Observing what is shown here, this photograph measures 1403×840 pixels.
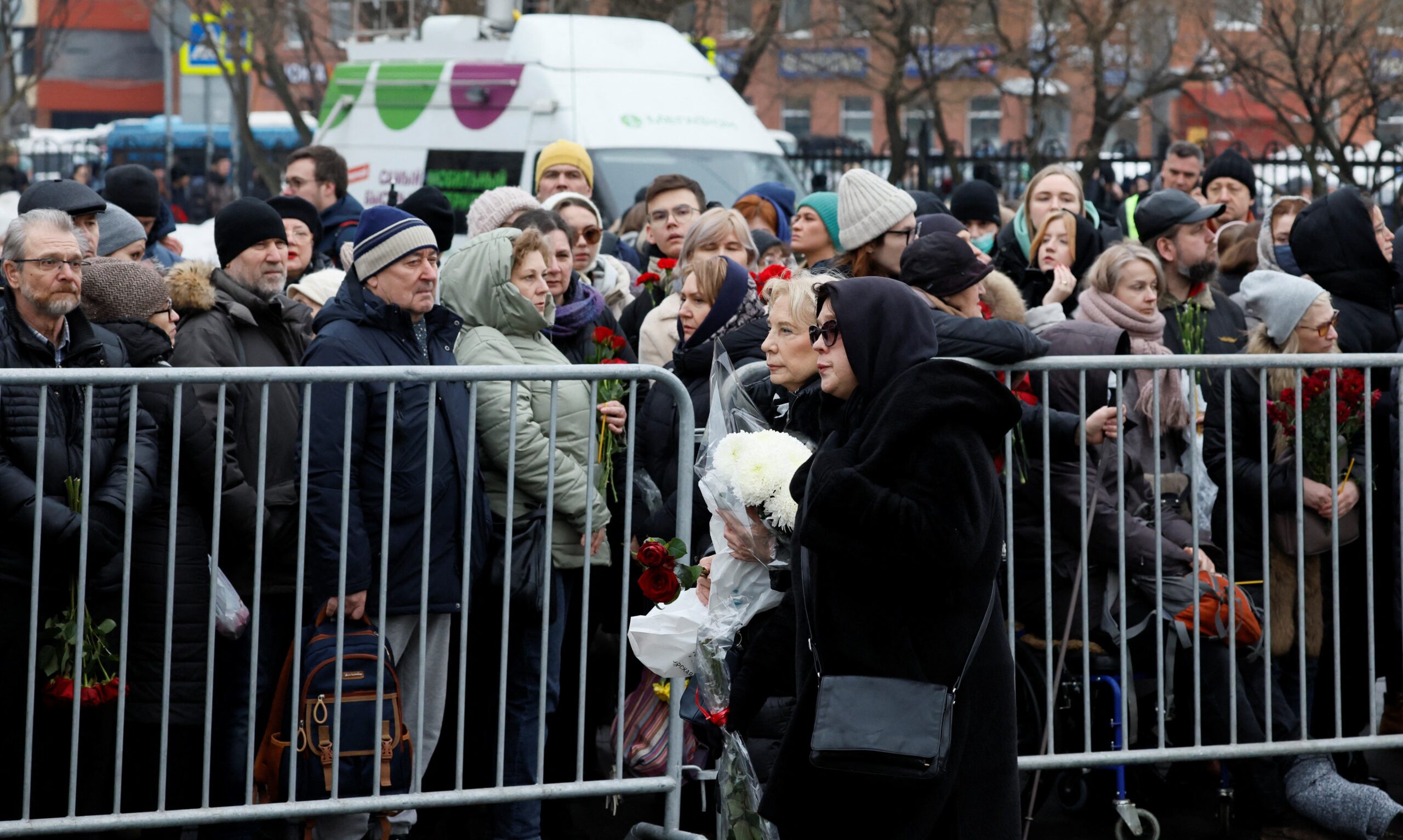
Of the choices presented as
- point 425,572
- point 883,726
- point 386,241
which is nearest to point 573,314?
point 386,241

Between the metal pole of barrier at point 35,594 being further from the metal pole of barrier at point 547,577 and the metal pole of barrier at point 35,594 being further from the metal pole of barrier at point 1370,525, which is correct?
the metal pole of barrier at point 1370,525

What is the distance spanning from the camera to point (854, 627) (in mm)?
3779

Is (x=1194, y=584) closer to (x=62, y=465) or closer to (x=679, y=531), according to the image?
(x=679, y=531)

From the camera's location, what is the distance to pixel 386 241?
5184 millimetres

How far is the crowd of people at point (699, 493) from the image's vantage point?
12.6 feet

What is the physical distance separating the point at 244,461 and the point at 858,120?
40309 millimetres

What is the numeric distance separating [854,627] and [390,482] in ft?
5.47

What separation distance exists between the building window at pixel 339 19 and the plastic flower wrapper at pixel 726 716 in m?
19.4

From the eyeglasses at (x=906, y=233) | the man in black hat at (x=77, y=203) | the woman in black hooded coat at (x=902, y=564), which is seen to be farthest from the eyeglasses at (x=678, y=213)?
the woman in black hooded coat at (x=902, y=564)

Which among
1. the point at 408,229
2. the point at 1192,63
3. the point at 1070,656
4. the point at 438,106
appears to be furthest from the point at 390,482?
the point at 1192,63

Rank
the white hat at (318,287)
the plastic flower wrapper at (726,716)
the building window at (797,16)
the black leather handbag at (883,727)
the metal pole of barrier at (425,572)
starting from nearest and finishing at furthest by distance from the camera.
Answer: the black leather handbag at (883,727) < the plastic flower wrapper at (726,716) < the metal pole of barrier at (425,572) < the white hat at (318,287) < the building window at (797,16)

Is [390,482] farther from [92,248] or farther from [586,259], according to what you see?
[586,259]

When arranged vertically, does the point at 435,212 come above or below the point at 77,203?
above

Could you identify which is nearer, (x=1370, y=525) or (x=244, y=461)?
(x=244, y=461)
